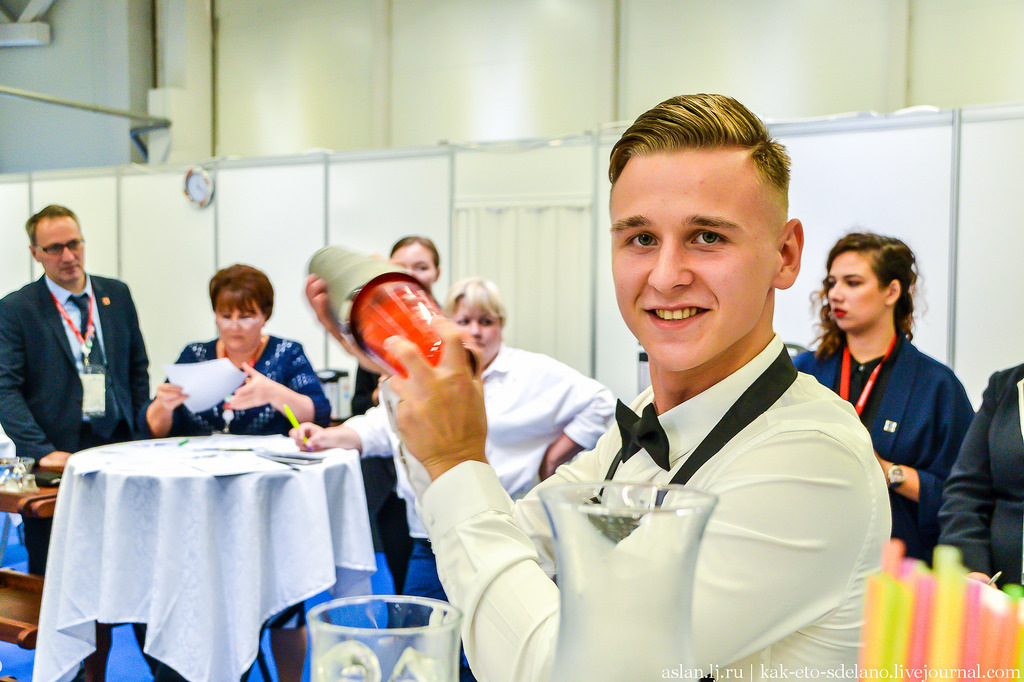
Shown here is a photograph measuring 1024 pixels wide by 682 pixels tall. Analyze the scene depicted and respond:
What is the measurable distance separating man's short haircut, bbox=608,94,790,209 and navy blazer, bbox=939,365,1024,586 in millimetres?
1437

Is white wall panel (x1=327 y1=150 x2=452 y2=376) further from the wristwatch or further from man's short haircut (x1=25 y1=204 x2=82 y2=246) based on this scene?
the wristwatch

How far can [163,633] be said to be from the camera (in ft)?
8.23

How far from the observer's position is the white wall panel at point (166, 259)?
23.1ft

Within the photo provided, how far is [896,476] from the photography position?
2404 millimetres

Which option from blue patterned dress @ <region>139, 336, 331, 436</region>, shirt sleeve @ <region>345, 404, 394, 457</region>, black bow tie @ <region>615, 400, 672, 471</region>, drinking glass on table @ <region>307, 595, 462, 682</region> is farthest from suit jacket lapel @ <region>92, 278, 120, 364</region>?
drinking glass on table @ <region>307, 595, 462, 682</region>

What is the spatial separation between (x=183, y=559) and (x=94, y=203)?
577 cm

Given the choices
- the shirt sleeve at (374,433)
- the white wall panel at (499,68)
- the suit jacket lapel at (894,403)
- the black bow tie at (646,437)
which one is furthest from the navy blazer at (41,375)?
the white wall panel at (499,68)

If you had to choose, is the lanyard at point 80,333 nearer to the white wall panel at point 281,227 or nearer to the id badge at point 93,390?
the id badge at point 93,390

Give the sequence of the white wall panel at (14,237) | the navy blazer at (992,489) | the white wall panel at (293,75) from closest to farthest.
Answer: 1. the navy blazer at (992,489)
2. the white wall panel at (14,237)
3. the white wall panel at (293,75)

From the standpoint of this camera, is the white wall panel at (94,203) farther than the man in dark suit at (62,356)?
Yes

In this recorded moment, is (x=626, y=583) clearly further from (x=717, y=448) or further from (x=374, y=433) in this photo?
(x=374, y=433)

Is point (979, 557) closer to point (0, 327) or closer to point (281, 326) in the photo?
point (0, 327)

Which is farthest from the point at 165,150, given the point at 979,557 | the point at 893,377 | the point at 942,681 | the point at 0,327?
the point at 942,681

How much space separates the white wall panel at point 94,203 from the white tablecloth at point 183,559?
5.25 metres
